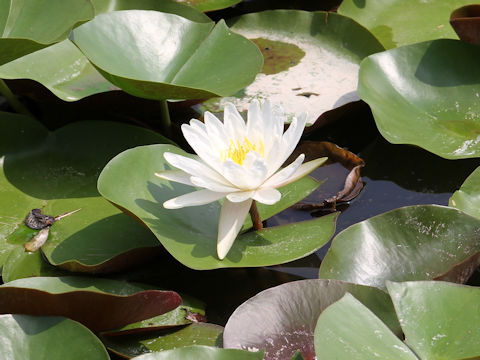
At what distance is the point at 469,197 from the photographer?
1667mm

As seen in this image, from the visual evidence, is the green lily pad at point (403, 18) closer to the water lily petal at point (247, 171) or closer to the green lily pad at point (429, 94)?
the green lily pad at point (429, 94)

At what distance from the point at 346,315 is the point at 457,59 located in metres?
1.34

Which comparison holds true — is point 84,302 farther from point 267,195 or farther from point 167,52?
point 167,52

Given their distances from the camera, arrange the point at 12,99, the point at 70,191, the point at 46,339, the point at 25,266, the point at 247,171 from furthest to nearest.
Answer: the point at 12,99 < the point at 70,191 < the point at 25,266 < the point at 247,171 < the point at 46,339

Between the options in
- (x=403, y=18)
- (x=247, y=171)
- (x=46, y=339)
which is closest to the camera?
(x=46, y=339)

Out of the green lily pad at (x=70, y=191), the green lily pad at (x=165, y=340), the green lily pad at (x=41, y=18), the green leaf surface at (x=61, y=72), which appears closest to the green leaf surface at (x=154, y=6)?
the green leaf surface at (x=61, y=72)

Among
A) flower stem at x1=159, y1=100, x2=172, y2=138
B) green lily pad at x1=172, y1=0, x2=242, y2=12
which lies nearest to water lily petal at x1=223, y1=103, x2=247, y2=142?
flower stem at x1=159, y1=100, x2=172, y2=138

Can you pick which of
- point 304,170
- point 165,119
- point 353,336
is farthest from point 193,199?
point 165,119

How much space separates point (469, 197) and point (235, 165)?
2.33ft

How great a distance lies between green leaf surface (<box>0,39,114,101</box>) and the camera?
211 centimetres

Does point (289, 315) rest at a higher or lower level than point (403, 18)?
lower

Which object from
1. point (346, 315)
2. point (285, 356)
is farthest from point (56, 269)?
point (346, 315)

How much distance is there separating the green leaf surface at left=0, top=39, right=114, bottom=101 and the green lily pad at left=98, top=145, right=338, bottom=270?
1.91ft

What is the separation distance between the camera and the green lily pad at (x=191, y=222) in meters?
1.46
